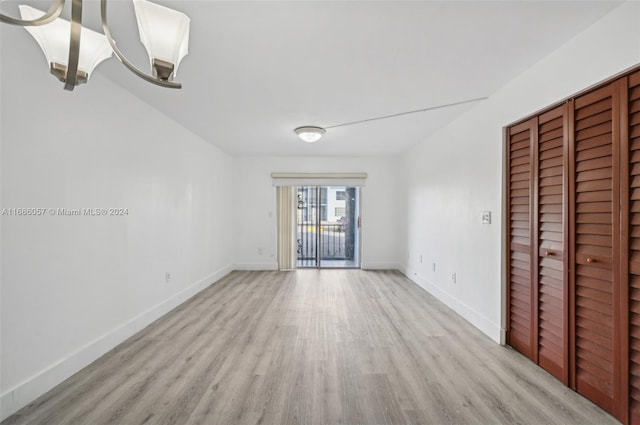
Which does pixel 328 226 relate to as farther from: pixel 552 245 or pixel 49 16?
pixel 49 16

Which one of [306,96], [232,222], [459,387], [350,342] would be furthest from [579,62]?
[232,222]

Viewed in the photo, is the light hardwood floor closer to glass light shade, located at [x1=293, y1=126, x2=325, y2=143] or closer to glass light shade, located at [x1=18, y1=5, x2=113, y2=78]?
glass light shade, located at [x1=18, y1=5, x2=113, y2=78]

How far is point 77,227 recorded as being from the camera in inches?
84.0

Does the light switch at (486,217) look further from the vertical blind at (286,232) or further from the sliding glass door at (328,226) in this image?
the vertical blind at (286,232)

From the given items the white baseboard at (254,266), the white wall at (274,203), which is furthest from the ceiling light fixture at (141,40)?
the white baseboard at (254,266)

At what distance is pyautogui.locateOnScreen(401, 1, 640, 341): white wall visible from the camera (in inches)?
65.9

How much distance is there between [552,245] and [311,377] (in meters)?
2.03

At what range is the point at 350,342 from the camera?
8.59 ft

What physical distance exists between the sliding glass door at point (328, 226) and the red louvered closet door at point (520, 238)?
3.71 m

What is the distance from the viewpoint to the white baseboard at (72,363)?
169 centimetres

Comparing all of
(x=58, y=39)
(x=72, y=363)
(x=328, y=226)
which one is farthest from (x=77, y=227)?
(x=328, y=226)

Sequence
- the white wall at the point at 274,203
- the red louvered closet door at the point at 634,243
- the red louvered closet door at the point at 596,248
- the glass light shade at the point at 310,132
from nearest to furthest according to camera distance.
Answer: the red louvered closet door at the point at 634,243
the red louvered closet door at the point at 596,248
the glass light shade at the point at 310,132
the white wall at the point at 274,203

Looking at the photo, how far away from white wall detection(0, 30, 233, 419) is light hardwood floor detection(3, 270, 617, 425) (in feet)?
0.77

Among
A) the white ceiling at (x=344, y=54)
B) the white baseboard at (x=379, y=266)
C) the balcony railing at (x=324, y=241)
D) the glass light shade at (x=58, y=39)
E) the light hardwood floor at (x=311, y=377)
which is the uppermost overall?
the white ceiling at (x=344, y=54)
